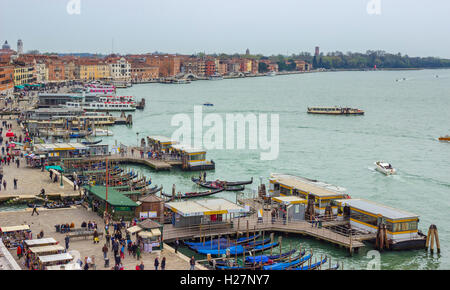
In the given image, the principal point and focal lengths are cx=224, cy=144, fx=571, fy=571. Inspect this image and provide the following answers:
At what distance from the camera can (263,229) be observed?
A: 1598cm

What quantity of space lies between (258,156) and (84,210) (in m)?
16.7

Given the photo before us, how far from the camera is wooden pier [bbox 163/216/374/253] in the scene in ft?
49.3

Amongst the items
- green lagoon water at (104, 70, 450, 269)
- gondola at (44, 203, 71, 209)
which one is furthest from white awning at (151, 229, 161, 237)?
gondola at (44, 203, 71, 209)

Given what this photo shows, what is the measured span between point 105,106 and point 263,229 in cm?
4319

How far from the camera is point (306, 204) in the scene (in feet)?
56.9

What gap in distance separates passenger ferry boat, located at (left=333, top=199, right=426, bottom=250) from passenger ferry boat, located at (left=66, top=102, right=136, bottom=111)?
131 ft

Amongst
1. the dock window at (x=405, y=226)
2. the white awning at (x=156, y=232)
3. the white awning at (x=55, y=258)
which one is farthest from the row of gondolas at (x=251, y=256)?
the white awning at (x=55, y=258)

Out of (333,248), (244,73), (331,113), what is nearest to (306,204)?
(333,248)

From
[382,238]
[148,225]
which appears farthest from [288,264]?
[382,238]

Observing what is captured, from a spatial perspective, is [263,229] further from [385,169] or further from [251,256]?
[385,169]

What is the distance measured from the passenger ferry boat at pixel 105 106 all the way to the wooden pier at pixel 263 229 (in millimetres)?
38887

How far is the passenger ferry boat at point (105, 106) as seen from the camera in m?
52.8

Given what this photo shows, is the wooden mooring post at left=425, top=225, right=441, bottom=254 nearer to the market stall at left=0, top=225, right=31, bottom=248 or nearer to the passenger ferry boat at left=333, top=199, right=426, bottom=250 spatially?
the passenger ferry boat at left=333, top=199, right=426, bottom=250
